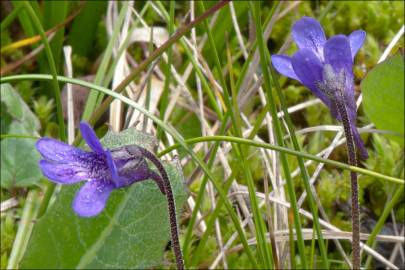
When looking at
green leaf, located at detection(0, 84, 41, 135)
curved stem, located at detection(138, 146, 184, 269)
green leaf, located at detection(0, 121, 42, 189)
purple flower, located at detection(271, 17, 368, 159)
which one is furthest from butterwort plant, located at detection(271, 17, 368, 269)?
green leaf, located at detection(0, 84, 41, 135)

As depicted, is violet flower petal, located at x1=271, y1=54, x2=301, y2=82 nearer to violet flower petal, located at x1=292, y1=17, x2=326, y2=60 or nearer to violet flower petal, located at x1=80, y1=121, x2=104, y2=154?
violet flower petal, located at x1=292, y1=17, x2=326, y2=60

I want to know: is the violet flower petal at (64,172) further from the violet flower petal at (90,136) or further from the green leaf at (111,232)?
the green leaf at (111,232)

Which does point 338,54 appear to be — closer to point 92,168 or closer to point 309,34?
point 309,34

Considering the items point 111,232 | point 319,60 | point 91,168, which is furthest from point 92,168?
point 319,60

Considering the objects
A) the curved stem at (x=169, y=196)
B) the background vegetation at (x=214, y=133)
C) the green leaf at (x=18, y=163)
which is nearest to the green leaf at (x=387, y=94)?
the background vegetation at (x=214, y=133)

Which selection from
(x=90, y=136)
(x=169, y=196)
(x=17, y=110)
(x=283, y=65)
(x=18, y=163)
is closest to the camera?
(x=90, y=136)

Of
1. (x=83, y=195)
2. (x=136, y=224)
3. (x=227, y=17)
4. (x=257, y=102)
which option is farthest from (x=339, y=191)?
(x=83, y=195)

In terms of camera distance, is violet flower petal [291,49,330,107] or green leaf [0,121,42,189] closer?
violet flower petal [291,49,330,107]

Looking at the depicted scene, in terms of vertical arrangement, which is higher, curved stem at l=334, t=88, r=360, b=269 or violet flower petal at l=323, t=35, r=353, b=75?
violet flower petal at l=323, t=35, r=353, b=75
